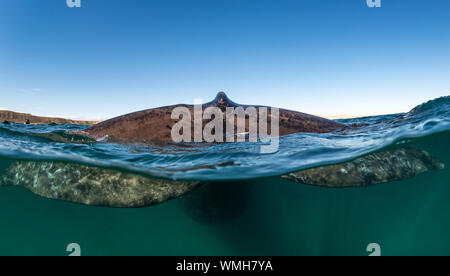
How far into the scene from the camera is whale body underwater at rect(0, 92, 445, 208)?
14.6ft

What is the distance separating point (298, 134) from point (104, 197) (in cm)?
514

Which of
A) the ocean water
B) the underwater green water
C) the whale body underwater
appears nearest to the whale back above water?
the whale body underwater

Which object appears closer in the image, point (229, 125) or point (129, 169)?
point (129, 169)

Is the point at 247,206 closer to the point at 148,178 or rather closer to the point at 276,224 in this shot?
the point at 276,224

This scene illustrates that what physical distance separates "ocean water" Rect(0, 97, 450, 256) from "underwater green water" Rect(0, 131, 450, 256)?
4cm

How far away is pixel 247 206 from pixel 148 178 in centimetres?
321

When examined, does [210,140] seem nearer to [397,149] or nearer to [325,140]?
[325,140]

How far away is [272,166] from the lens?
4.95 metres

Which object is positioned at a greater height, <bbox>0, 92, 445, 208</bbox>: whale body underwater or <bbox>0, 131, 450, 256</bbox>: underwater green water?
<bbox>0, 92, 445, 208</bbox>: whale body underwater

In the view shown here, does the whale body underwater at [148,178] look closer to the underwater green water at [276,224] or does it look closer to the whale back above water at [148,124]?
the whale back above water at [148,124]

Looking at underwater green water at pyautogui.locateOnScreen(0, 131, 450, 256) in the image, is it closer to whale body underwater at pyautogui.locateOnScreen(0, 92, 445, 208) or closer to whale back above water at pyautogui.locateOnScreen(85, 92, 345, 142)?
whale body underwater at pyautogui.locateOnScreen(0, 92, 445, 208)

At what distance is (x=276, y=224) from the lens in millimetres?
6758

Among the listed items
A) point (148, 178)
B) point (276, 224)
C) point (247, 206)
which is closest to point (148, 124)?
point (148, 178)
